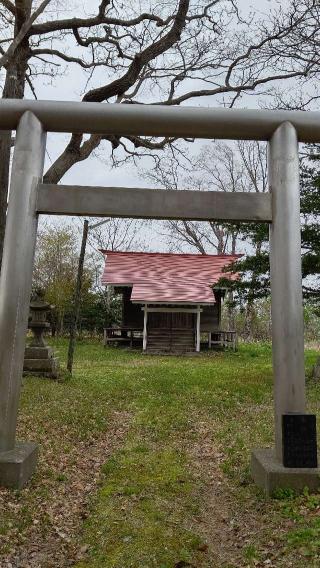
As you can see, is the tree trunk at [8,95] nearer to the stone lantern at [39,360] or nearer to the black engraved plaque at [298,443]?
the stone lantern at [39,360]

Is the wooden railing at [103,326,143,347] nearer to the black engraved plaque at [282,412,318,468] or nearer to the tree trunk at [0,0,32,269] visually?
the tree trunk at [0,0,32,269]

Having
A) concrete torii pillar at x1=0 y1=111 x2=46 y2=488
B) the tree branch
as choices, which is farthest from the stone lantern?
concrete torii pillar at x1=0 y1=111 x2=46 y2=488

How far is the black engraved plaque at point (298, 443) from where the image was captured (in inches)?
177

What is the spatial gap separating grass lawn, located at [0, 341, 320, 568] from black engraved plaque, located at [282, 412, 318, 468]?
32 centimetres

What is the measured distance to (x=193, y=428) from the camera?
7.56 meters

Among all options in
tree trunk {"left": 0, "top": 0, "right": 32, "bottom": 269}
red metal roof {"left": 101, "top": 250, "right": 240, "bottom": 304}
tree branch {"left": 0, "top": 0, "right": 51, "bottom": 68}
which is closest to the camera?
tree branch {"left": 0, "top": 0, "right": 51, "bottom": 68}

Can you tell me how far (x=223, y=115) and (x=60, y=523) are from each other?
4.38 meters

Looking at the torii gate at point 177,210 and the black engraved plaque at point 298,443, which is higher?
the torii gate at point 177,210

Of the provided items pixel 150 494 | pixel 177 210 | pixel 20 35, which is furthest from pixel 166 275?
pixel 150 494

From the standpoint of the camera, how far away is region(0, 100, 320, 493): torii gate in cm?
463

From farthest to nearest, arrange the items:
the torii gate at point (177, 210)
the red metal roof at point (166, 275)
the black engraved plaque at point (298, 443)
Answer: the red metal roof at point (166, 275)
the torii gate at point (177, 210)
the black engraved plaque at point (298, 443)

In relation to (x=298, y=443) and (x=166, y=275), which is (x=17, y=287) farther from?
(x=166, y=275)

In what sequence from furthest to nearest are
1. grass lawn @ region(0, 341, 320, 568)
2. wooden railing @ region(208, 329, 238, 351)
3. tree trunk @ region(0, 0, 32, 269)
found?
wooden railing @ region(208, 329, 238, 351)
tree trunk @ region(0, 0, 32, 269)
grass lawn @ region(0, 341, 320, 568)

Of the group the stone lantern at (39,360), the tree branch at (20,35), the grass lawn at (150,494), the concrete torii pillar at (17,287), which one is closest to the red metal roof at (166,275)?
the stone lantern at (39,360)
